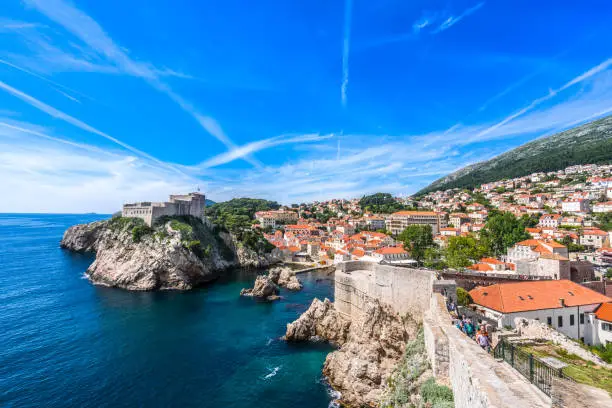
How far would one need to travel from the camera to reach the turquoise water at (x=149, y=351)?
1420 centimetres

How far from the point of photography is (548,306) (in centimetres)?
1504

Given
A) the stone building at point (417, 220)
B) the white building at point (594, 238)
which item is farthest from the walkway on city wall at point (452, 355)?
the stone building at point (417, 220)

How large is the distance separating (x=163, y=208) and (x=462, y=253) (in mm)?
42285

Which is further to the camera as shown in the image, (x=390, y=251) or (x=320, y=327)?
(x=390, y=251)

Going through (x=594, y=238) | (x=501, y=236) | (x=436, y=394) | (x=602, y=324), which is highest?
(x=501, y=236)

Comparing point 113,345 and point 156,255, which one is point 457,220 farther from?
point 113,345

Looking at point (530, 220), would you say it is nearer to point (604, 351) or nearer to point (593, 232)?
point (593, 232)

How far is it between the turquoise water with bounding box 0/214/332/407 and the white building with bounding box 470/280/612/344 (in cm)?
974

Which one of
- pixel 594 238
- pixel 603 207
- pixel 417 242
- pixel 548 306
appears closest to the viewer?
pixel 548 306

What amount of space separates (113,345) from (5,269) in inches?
1353

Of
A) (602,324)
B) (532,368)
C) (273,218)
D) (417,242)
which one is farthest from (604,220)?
(273,218)

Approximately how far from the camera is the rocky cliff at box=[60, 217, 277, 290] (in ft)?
116

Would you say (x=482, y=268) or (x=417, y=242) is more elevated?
(x=417, y=242)

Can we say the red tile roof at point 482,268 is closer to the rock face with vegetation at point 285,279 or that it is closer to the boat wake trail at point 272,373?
the rock face with vegetation at point 285,279
